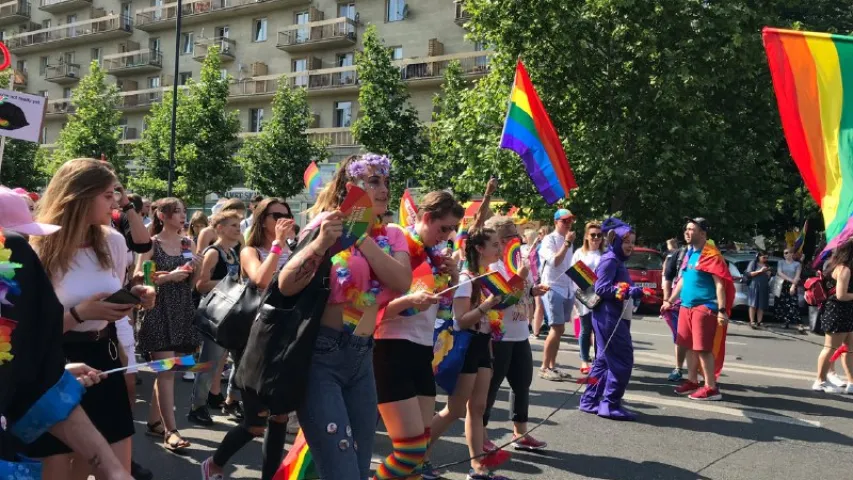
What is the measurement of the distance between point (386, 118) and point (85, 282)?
931 inches

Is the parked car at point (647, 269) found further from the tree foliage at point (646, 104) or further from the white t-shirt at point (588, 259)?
the white t-shirt at point (588, 259)

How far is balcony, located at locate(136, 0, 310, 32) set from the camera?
124 ft

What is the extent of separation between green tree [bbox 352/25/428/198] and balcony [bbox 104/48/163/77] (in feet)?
67.3

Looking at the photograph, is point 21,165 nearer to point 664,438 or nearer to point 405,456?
point 664,438

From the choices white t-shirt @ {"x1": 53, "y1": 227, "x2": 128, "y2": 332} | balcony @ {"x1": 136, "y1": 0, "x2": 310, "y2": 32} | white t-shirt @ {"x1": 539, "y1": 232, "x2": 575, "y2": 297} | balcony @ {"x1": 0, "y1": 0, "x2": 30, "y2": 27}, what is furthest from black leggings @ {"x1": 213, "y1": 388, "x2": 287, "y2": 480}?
balcony @ {"x1": 0, "y1": 0, "x2": 30, "y2": 27}

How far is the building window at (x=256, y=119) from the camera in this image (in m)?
38.2

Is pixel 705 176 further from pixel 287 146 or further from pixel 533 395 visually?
pixel 287 146

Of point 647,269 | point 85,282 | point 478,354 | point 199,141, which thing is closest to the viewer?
point 85,282

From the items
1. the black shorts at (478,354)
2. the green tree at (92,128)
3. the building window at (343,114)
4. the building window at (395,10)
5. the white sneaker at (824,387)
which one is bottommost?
the white sneaker at (824,387)

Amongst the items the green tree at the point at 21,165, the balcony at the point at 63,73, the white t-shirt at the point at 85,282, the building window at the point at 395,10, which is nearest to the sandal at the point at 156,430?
the white t-shirt at the point at 85,282

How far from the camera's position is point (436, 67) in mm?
32750

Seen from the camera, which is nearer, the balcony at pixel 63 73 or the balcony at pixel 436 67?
the balcony at pixel 436 67

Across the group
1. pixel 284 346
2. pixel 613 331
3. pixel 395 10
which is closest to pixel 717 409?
pixel 613 331

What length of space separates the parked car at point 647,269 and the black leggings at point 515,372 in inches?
452
